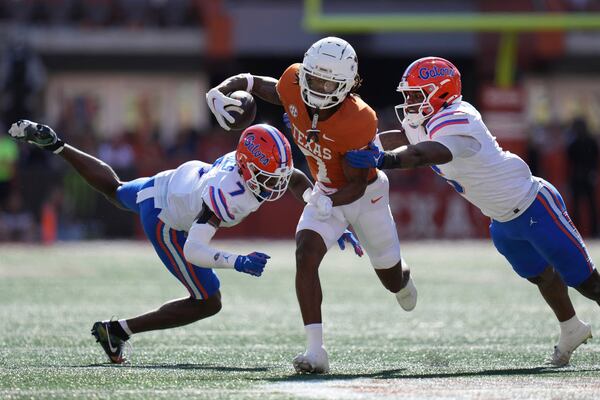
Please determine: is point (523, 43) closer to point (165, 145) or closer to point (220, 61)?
point (220, 61)

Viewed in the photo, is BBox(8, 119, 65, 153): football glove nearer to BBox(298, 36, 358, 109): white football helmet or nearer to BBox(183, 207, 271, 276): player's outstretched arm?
BBox(183, 207, 271, 276): player's outstretched arm

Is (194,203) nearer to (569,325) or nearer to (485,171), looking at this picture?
(485,171)

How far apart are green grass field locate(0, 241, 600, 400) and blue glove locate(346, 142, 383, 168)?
3.29 ft

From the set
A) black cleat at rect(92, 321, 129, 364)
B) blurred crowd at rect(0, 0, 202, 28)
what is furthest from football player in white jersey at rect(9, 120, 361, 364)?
blurred crowd at rect(0, 0, 202, 28)

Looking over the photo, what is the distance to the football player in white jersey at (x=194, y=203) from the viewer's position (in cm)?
613

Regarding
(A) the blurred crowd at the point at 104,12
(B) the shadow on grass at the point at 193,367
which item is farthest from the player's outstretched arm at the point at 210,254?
(A) the blurred crowd at the point at 104,12

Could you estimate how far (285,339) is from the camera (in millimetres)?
7422

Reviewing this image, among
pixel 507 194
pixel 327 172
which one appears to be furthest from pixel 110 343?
pixel 507 194

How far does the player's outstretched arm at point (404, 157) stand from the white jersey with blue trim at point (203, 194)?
23.2 inches

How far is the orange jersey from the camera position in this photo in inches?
245

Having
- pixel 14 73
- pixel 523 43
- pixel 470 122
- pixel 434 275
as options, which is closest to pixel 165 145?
pixel 14 73

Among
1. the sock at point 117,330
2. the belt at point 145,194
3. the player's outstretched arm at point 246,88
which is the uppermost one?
the player's outstretched arm at point 246,88

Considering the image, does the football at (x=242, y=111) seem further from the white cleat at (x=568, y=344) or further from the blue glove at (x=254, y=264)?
the white cleat at (x=568, y=344)

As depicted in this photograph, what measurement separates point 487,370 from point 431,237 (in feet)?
40.8
